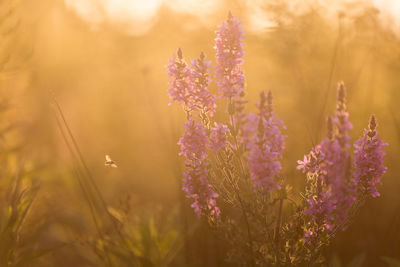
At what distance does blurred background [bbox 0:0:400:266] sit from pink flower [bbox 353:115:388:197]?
588 millimetres

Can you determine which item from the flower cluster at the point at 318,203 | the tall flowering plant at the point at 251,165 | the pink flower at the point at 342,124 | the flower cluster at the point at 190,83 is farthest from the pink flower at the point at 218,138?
the pink flower at the point at 342,124

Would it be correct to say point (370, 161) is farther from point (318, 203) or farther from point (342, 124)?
point (342, 124)

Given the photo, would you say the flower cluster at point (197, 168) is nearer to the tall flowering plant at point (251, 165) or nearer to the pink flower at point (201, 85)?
the tall flowering plant at point (251, 165)

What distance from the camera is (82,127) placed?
10.5m

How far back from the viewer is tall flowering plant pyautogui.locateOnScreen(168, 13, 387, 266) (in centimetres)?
203

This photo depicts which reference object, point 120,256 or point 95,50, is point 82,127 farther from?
Result: point 120,256

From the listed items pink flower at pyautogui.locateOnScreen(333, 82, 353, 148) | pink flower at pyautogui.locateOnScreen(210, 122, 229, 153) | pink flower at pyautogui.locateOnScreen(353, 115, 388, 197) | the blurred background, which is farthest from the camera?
the blurred background

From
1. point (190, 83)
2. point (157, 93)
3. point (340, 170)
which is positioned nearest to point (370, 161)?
point (340, 170)

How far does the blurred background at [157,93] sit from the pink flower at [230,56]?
0.76 meters

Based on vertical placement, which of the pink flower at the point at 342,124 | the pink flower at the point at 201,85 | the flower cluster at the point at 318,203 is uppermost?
the pink flower at the point at 201,85

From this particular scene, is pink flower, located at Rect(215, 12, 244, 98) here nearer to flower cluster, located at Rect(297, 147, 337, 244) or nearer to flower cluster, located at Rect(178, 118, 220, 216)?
flower cluster, located at Rect(178, 118, 220, 216)

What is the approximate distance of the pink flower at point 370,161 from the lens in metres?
2.05

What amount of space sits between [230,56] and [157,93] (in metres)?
8.59

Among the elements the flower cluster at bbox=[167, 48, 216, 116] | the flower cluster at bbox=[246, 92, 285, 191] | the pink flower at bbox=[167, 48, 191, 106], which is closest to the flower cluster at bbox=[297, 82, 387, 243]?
the flower cluster at bbox=[246, 92, 285, 191]
